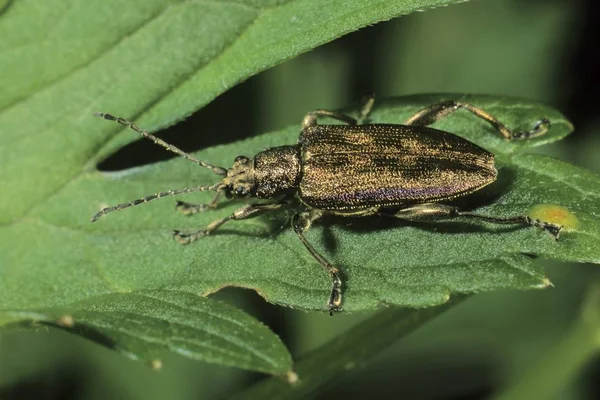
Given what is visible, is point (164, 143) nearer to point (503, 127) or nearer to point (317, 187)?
point (317, 187)

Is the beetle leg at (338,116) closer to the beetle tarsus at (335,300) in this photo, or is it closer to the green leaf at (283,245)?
the green leaf at (283,245)

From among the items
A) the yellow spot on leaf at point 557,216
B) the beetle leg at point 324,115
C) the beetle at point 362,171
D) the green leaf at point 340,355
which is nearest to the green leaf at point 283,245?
the yellow spot on leaf at point 557,216

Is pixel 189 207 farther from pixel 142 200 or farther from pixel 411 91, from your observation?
pixel 411 91

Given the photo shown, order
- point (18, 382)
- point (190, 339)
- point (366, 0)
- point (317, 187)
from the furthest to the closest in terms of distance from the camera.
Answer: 1. point (18, 382)
2. point (317, 187)
3. point (366, 0)
4. point (190, 339)

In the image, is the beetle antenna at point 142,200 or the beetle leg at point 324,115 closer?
the beetle antenna at point 142,200

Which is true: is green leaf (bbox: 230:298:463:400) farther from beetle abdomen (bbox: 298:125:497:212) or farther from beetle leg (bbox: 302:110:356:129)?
beetle leg (bbox: 302:110:356:129)

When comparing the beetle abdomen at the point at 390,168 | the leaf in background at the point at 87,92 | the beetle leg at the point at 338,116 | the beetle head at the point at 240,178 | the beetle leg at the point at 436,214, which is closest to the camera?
the beetle leg at the point at 436,214

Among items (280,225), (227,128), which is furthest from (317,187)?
(227,128)

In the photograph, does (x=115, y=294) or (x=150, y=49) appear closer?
(x=115, y=294)
